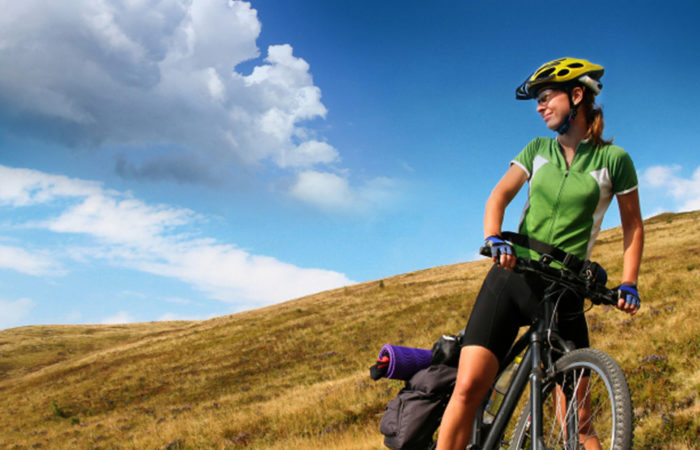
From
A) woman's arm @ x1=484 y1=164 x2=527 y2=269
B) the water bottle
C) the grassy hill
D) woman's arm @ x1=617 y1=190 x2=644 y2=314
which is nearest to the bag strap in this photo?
woman's arm @ x1=484 y1=164 x2=527 y2=269

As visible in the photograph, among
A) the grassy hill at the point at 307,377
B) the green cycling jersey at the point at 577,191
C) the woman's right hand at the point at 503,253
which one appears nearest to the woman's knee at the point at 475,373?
the woman's right hand at the point at 503,253

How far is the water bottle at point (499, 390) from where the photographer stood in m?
3.49

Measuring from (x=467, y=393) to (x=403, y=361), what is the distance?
789mm

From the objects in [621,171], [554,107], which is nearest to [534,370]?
[621,171]

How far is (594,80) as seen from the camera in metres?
3.34

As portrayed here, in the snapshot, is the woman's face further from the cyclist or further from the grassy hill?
the grassy hill

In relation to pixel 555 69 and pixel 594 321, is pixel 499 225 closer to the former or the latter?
pixel 555 69

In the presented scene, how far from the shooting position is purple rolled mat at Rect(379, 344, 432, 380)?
3889mm

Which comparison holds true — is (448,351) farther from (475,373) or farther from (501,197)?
(501,197)

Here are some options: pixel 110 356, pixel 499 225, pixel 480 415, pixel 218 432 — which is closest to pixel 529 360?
pixel 480 415

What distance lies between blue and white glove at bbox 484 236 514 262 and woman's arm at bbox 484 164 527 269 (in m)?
0.17

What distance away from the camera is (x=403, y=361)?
393 centimetres

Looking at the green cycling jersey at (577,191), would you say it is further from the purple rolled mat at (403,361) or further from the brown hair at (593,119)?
the purple rolled mat at (403,361)

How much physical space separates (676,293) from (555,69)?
15.2 m
